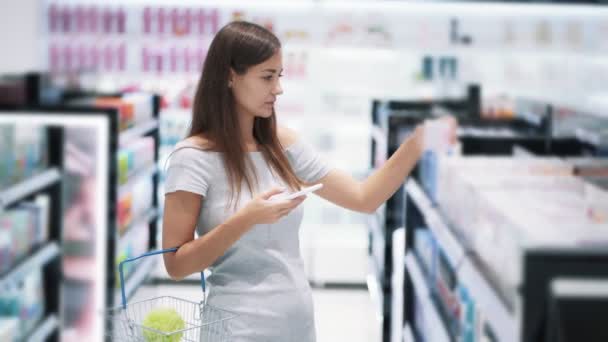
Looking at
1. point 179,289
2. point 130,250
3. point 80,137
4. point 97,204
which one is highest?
point 80,137

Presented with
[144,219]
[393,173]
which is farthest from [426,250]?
[144,219]

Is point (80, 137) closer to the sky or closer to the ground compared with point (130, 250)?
closer to the sky

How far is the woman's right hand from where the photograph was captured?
2111mm

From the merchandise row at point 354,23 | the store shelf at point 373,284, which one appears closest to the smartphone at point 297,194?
the store shelf at point 373,284

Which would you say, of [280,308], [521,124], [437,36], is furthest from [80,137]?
[437,36]

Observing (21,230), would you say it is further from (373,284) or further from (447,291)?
(373,284)

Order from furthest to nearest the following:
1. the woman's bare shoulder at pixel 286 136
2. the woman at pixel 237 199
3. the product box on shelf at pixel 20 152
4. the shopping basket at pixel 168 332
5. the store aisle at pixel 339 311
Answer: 1. the store aisle at pixel 339 311
2. the product box on shelf at pixel 20 152
3. the woman's bare shoulder at pixel 286 136
4. the woman at pixel 237 199
5. the shopping basket at pixel 168 332

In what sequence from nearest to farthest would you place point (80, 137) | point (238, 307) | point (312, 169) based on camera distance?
point (238, 307) < point (312, 169) < point (80, 137)

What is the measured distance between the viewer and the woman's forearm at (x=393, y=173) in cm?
245

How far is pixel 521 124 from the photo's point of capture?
4258mm

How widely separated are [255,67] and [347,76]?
5568 millimetres

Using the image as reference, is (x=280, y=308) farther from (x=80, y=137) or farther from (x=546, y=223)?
(x=80, y=137)

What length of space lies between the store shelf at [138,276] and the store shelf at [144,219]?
11.3 inches

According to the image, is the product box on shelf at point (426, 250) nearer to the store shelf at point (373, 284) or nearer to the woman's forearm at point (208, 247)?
the woman's forearm at point (208, 247)
